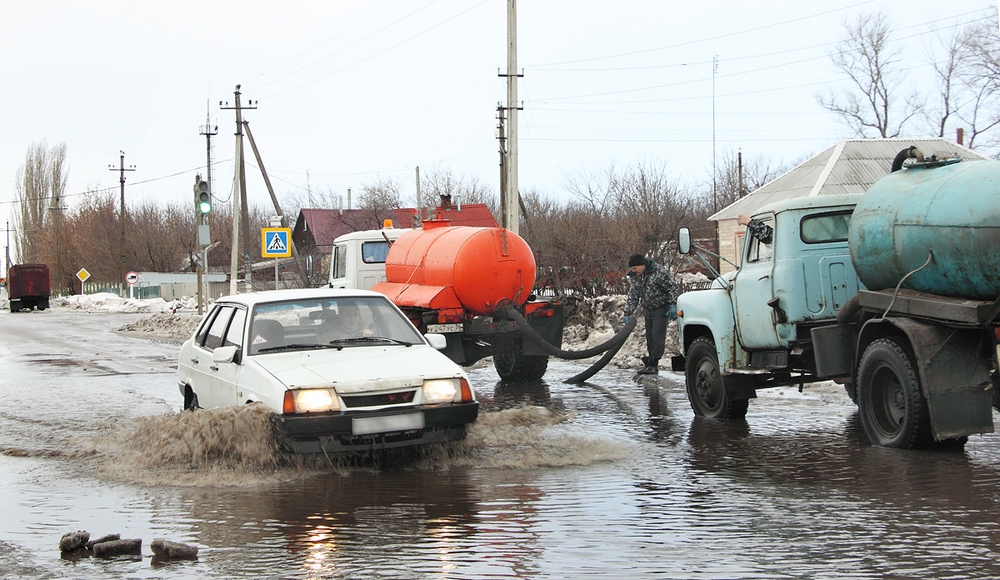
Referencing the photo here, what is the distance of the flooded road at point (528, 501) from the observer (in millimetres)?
4875

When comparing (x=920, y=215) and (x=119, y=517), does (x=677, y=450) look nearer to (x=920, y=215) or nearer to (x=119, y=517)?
(x=920, y=215)

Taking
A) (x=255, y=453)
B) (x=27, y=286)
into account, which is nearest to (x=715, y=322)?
(x=255, y=453)

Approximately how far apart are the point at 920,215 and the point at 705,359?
3.50 metres

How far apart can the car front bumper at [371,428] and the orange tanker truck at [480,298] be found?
6.25m

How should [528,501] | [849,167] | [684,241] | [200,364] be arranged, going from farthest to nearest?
[849,167]
[684,241]
[200,364]
[528,501]

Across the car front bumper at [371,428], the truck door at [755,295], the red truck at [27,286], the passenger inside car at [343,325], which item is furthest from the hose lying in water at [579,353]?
the red truck at [27,286]

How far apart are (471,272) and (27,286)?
5000 cm

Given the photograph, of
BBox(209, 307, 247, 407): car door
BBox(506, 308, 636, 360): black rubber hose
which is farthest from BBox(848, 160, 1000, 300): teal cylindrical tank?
BBox(506, 308, 636, 360): black rubber hose

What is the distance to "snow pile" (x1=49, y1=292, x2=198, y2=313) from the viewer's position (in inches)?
1954

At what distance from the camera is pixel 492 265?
1367 centimetres

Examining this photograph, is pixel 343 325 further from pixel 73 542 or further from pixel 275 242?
pixel 275 242

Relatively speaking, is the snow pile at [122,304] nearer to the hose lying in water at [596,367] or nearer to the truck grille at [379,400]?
the hose lying in water at [596,367]

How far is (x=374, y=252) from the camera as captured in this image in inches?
680

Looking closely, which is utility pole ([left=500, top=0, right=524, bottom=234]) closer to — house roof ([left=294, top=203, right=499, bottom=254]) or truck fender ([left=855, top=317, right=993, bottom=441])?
truck fender ([left=855, top=317, right=993, bottom=441])
